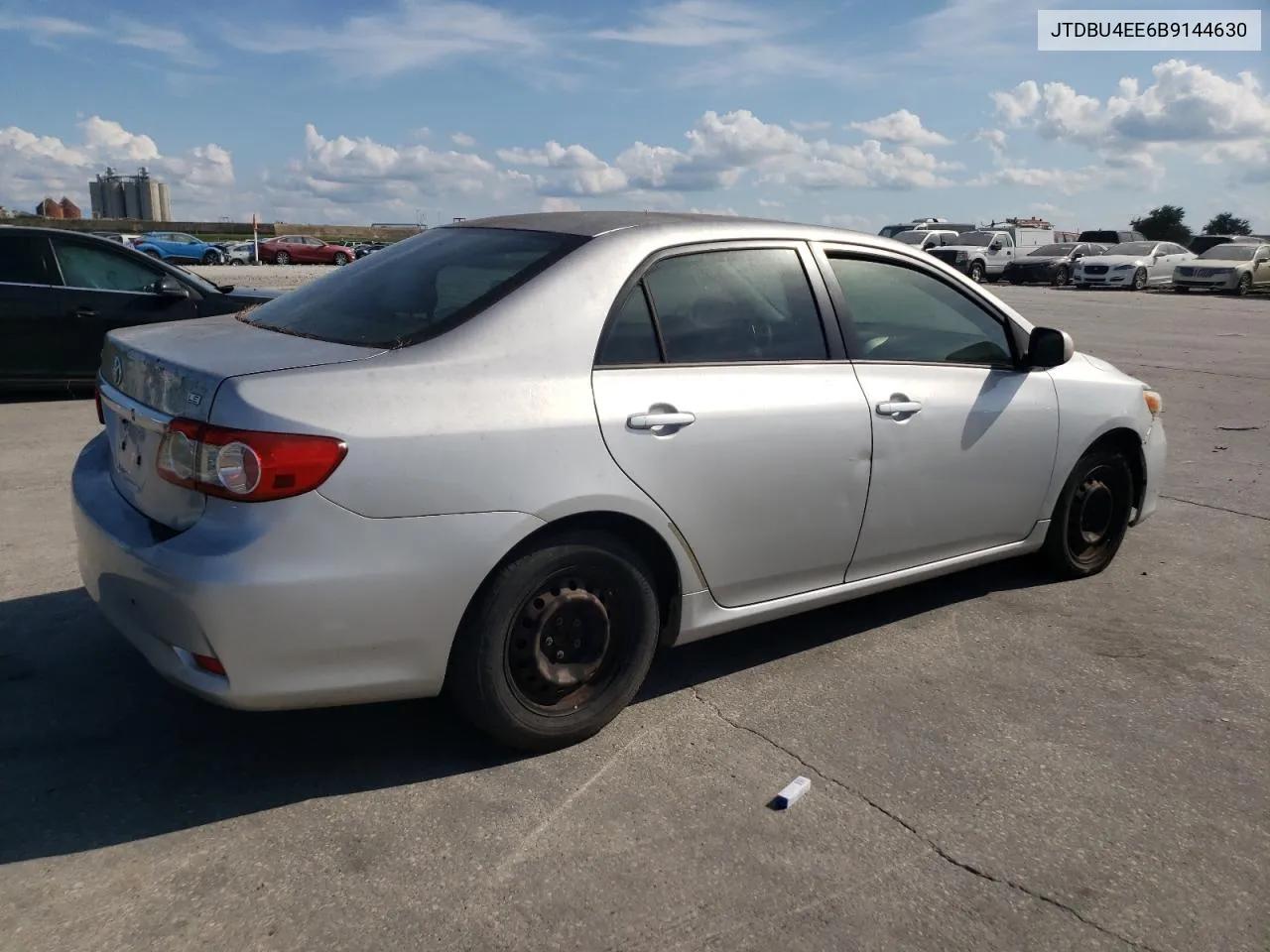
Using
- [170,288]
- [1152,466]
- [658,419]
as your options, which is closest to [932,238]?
[170,288]

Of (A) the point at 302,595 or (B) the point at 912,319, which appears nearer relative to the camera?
(A) the point at 302,595

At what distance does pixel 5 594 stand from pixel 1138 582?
16.4 ft

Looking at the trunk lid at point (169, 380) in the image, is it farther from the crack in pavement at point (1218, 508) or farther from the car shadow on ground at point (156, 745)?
the crack in pavement at point (1218, 508)

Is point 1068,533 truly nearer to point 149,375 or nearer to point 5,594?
point 149,375

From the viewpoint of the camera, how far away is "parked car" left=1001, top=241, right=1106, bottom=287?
3556 cm

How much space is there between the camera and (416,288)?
3.63m

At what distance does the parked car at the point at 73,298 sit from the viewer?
8.98 m

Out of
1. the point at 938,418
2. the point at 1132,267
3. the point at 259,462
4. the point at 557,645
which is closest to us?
the point at 259,462

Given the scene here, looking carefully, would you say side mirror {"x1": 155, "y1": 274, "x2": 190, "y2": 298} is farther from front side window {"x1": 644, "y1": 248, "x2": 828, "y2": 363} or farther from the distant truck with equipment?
the distant truck with equipment

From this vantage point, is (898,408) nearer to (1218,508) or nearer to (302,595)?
(302,595)

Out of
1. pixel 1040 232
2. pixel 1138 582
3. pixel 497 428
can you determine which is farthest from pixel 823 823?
pixel 1040 232

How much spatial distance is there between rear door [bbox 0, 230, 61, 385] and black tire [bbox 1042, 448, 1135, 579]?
7940 mm

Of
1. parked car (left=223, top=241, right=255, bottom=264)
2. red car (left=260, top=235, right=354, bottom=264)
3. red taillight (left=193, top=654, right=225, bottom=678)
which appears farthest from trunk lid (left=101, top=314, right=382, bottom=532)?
parked car (left=223, top=241, right=255, bottom=264)

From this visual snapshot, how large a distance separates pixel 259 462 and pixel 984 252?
37416mm
